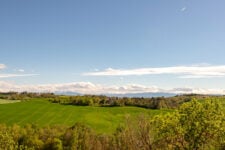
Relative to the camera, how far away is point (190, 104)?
117 ft

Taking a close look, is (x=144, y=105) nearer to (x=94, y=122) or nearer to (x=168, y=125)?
(x=94, y=122)

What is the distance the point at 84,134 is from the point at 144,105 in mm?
62396

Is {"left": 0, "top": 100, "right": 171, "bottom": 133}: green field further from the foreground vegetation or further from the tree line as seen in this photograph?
the tree line

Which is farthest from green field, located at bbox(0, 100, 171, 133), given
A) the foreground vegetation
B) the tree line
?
the tree line

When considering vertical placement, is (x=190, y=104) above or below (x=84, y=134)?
above

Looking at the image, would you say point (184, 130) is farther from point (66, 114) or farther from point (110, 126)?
point (66, 114)

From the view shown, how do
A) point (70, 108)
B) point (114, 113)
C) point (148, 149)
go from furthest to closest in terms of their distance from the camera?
point (70, 108) < point (114, 113) < point (148, 149)

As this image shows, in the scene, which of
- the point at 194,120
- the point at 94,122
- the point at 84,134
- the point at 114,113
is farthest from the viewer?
the point at 114,113

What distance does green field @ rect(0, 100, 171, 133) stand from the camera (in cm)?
12719

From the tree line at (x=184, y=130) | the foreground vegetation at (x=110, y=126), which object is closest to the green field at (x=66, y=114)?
the foreground vegetation at (x=110, y=126)

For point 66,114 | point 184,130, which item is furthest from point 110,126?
point 184,130

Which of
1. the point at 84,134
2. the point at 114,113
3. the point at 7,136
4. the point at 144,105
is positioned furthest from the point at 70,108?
the point at 7,136

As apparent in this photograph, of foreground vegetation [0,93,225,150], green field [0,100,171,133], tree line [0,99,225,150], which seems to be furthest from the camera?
green field [0,100,171,133]

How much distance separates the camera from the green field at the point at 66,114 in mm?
127188
